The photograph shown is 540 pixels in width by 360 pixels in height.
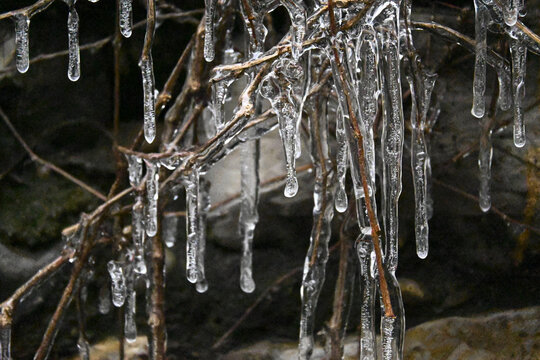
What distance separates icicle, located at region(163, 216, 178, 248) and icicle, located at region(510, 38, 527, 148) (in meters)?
0.97

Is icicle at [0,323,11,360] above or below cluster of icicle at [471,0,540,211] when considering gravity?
below

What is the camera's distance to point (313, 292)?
1.57m

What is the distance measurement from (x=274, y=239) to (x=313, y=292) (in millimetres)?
483

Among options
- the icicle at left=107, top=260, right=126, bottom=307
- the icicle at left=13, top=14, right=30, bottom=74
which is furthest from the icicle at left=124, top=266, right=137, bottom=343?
the icicle at left=13, top=14, right=30, bottom=74

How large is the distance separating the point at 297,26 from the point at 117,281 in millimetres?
768

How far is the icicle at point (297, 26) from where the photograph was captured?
1203 mm

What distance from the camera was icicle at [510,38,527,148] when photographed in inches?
52.9

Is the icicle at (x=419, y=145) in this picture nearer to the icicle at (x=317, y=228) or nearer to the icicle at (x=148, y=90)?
the icicle at (x=317, y=228)

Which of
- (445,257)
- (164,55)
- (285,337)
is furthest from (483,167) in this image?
(164,55)

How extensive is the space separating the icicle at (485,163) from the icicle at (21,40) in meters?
1.04

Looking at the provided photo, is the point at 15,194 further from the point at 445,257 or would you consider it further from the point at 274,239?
the point at 445,257

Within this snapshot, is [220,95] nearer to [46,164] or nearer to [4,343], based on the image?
[4,343]

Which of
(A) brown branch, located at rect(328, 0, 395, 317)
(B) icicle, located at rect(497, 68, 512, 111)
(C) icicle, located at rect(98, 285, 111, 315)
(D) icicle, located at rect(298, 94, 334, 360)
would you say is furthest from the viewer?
(C) icicle, located at rect(98, 285, 111, 315)

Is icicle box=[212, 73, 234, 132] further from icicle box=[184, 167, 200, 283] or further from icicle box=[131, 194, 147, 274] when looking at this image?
icicle box=[131, 194, 147, 274]
